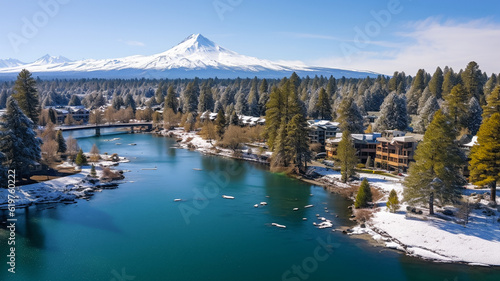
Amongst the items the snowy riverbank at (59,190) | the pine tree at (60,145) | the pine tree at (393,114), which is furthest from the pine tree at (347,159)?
the pine tree at (60,145)

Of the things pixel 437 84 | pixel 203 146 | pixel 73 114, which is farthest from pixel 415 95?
pixel 73 114

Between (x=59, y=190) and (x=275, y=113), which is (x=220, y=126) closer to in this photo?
(x=275, y=113)

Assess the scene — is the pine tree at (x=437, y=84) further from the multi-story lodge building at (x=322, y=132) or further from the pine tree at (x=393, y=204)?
the pine tree at (x=393, y=204)

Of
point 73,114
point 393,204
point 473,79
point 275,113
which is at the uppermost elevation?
point 473,79

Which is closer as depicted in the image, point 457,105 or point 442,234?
point 442,234

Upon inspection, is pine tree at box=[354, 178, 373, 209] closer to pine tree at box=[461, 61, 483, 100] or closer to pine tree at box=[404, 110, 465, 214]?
pine tree at box=[404, 110, 465, 214]

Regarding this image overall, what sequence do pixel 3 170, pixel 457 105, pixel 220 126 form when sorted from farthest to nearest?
pixel 220 126 < pixel 457 105 < pixel 3 170

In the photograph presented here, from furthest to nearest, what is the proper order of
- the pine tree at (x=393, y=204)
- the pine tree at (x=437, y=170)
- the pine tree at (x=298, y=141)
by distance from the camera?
the pine tree at (x=298, y=141) → the pine tree at (x=393, y=204) → the pine tree at (x=437, y=170)

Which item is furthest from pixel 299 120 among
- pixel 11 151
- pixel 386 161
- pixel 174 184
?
pixel 11 151

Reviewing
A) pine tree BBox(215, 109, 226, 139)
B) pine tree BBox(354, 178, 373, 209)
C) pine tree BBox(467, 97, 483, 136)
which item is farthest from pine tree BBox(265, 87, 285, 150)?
pine tree BBox(467, 97, 483, 136)
